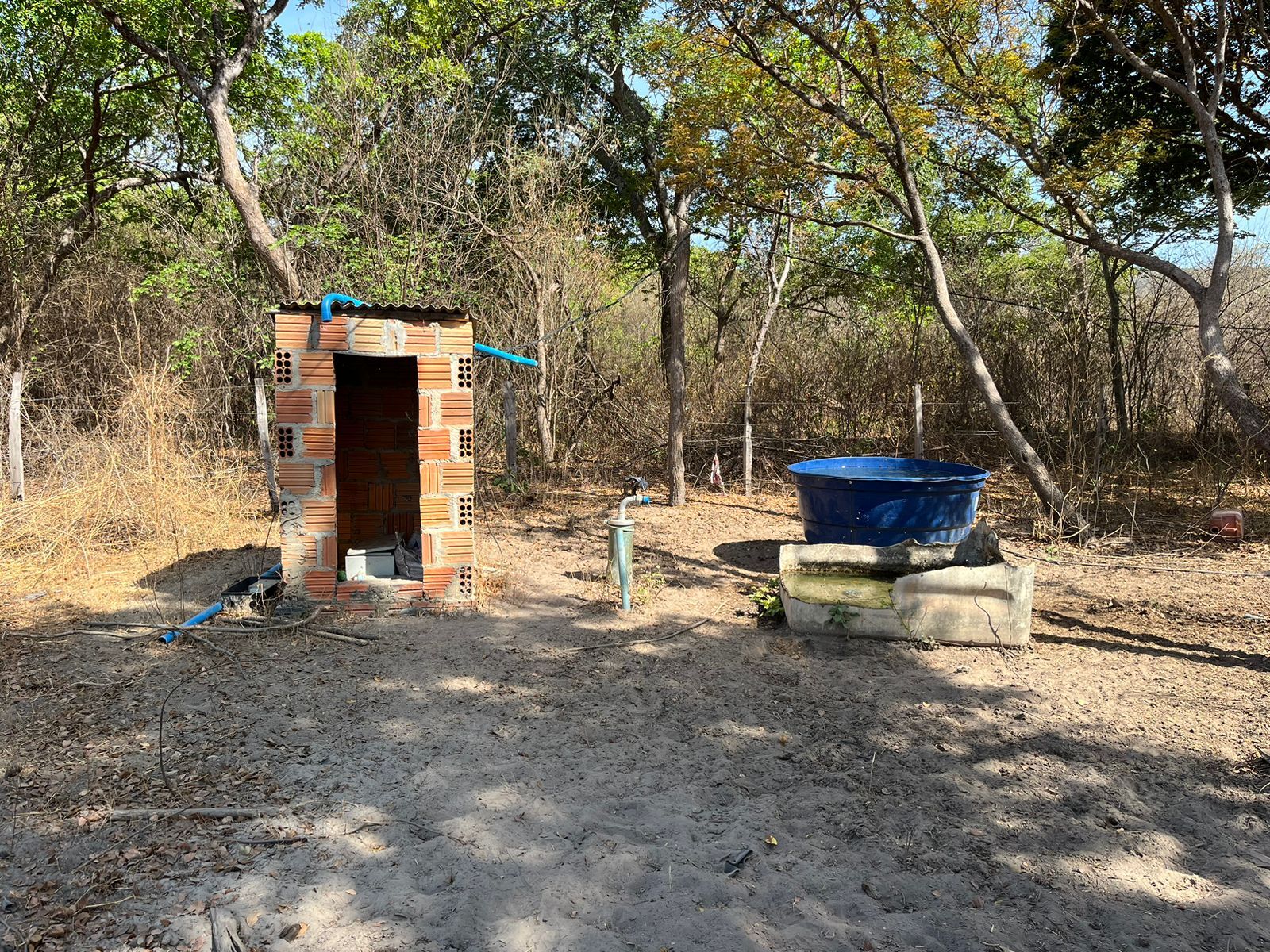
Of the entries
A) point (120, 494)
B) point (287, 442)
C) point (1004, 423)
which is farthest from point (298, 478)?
point (1004, 423)

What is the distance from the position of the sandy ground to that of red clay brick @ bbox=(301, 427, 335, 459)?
1.25 meters

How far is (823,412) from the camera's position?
36.4ft

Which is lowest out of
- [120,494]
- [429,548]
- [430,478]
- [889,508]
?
[429,548]

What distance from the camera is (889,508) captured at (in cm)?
634

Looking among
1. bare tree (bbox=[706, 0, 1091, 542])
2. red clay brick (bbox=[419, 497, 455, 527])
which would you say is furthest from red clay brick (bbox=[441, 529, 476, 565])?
bare tree (bbox=[706, 0, 1091, 542])

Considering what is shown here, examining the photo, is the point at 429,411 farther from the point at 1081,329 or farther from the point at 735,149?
the point at 1081,329

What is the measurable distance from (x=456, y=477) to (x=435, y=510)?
282mm

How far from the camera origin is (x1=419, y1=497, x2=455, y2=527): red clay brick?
218 inches

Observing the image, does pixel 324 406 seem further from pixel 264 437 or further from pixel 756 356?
pixel 756 356

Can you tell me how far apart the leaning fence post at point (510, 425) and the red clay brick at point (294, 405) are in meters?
3.70

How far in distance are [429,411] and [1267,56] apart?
9.29 m

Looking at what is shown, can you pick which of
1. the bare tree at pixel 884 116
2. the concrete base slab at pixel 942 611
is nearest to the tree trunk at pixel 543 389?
the bare tree at pixel 884 116

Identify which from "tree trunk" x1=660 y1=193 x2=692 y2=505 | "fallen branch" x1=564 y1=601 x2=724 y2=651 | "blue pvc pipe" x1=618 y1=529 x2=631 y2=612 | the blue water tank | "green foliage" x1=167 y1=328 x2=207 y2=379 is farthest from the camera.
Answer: "tree trunk" x1=660 y1=193 x2=692 y2=505

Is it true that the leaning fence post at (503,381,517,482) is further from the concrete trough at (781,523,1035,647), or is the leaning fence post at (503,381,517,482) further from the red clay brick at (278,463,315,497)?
the concrete trough at (781,523,1035,647)
